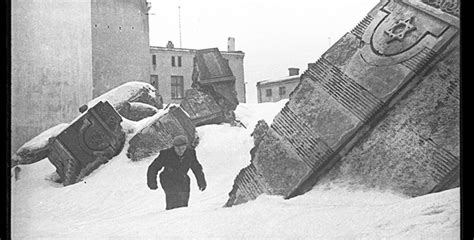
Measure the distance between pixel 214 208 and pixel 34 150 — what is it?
1159 millimetres

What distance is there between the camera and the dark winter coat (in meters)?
3.62

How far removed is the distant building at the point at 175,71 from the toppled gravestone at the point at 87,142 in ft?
1.17

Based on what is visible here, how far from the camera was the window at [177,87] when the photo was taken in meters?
3.79

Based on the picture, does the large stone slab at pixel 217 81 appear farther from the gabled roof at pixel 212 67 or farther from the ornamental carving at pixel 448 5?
the ornamental carving at pixel 448 5

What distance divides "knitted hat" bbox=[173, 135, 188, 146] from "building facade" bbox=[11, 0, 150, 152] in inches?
16.8

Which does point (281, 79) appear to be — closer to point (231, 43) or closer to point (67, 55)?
point (231, 43)

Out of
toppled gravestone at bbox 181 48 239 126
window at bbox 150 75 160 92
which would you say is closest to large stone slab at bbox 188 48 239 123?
toppled gravestone at bbox 181 48 239 126

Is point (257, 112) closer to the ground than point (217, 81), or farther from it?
closer to the ground

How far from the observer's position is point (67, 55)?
376 centimetres

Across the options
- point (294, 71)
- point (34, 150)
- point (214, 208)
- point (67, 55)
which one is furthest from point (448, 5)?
point (34, 150)

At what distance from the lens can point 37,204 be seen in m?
3.57

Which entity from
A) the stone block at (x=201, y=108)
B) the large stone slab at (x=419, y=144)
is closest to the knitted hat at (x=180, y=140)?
the stone block at (x=201, y=108)
